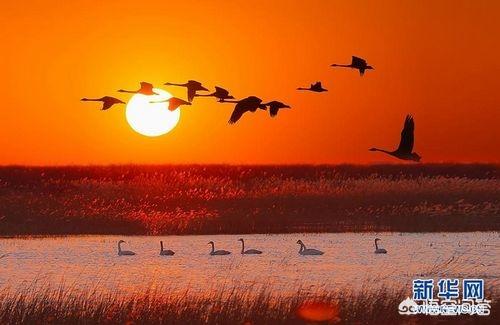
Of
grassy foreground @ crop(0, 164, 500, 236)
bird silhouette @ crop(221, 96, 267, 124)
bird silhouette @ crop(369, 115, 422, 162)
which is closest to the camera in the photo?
bird silhouette @ crop(221, 96, 267, 124)

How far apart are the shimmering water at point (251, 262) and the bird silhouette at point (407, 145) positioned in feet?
16.5

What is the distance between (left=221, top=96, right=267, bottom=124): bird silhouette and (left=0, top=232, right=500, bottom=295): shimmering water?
6.07m

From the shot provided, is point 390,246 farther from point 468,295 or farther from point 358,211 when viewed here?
point 468,295

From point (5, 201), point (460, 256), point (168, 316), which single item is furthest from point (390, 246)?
point (168, 316)

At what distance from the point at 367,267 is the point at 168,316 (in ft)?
31.2

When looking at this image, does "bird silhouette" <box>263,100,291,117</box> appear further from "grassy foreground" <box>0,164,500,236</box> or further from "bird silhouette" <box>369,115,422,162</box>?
"grassy foreground" <box>0,164,500,236</box>

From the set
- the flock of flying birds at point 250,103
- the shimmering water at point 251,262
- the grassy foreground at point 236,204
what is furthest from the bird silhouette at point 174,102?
the grassy foreground at point 236,204

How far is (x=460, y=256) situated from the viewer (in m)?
23.7

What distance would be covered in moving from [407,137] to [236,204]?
56.8ft

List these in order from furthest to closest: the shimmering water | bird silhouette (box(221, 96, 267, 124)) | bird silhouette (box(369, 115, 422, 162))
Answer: the shimmering water < bird silhouette (box(369, 115, 422, 162)) < bird silhouette (box(221, 96, 267, 124))

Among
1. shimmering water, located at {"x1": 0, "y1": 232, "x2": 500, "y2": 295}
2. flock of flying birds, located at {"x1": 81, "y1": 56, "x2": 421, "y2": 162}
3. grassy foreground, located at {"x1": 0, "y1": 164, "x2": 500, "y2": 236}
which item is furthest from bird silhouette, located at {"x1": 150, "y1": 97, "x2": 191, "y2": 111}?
grassy foreground, located at {"x1": 0, "y1": 164, "x2": 500, "y2": 236}

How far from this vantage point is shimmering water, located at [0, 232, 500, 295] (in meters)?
20.1

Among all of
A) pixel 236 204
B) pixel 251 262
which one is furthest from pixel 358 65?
pixel 236 204

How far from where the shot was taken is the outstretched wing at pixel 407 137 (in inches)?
505
